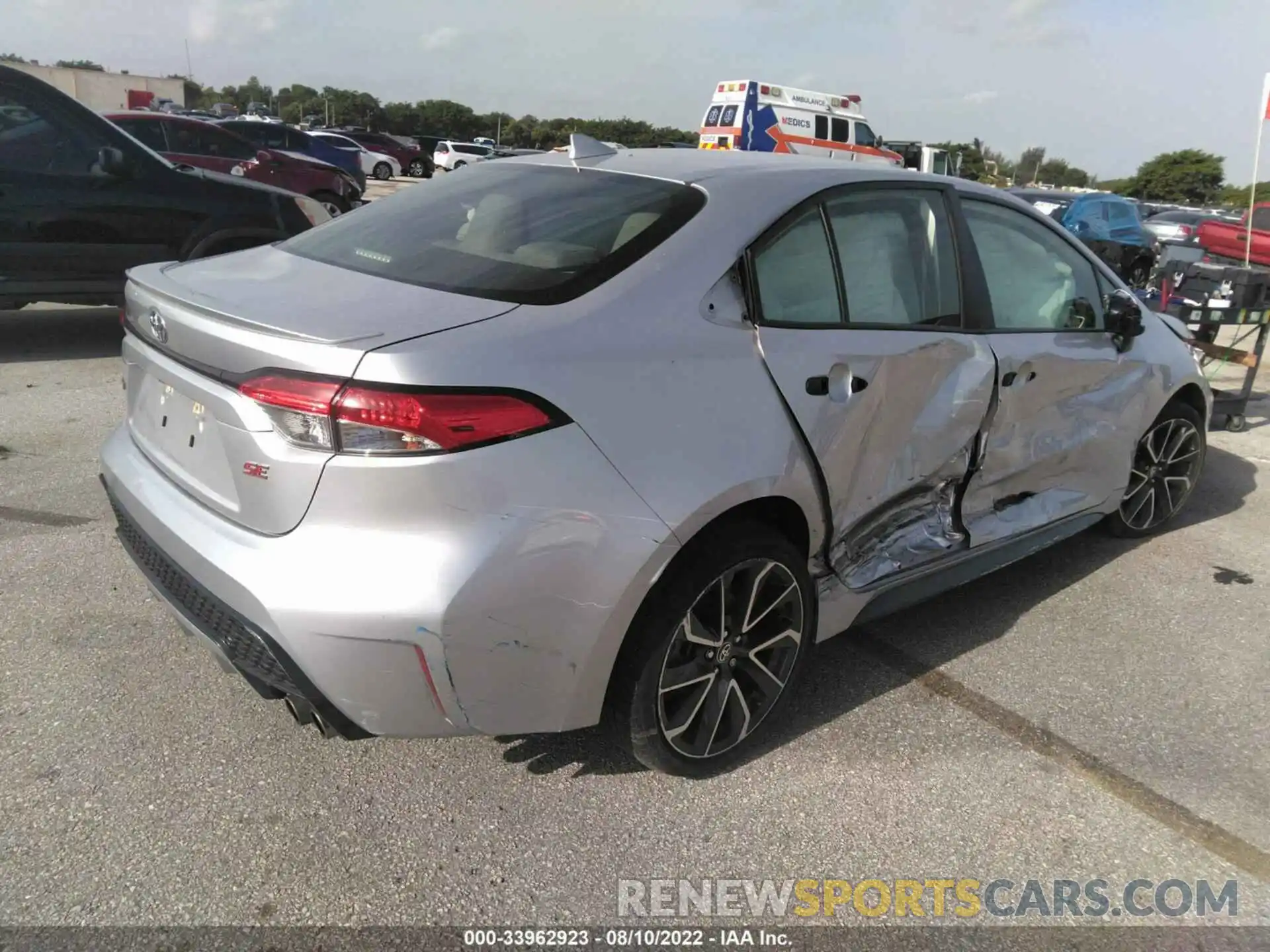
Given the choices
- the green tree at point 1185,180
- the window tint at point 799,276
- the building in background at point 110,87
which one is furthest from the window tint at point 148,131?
the green tree at point 1185,180

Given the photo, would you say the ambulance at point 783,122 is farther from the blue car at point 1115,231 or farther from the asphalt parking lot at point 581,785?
the asphalt parking lot at point 581,785

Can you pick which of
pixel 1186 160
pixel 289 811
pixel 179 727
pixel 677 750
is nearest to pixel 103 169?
pixel 179 727

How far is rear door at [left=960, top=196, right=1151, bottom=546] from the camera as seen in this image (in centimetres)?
342

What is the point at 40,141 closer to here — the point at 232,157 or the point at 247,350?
the point at 247,350

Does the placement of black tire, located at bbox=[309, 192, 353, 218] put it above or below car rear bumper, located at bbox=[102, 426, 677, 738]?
above

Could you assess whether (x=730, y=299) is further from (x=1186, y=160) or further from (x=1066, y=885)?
(x=1186, y=160)

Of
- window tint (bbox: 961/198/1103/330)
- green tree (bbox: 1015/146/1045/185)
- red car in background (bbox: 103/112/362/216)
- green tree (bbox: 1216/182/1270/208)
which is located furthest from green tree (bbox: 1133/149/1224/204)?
window tint (bbox: 961/198/1103/330)

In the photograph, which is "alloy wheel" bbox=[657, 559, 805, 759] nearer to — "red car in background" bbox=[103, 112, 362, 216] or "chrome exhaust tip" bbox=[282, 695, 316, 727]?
"chrome exhaust tip" bbox=[282, 695, 316, 727]

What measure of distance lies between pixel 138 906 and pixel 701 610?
4.79 ft

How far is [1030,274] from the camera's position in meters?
3.66

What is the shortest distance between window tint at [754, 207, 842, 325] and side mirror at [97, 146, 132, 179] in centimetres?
573

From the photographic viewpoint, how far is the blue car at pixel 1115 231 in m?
15.2

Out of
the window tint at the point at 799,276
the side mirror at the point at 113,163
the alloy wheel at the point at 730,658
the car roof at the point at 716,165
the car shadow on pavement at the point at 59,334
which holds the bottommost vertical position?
the alloy wheel at the point at 730,658

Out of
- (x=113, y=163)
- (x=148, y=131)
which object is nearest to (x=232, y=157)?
(x=148, y=131)
